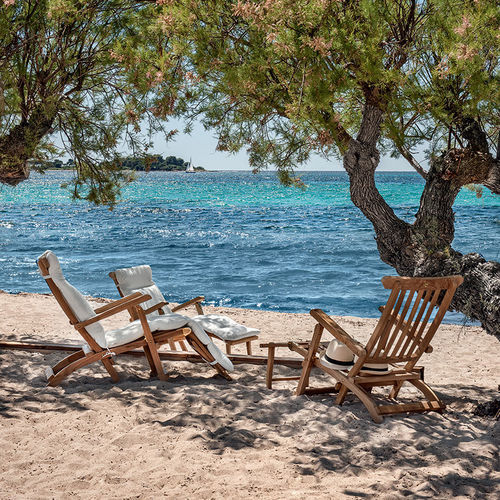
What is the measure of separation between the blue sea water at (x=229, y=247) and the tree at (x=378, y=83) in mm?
4147

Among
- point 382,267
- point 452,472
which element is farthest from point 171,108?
point 382,267

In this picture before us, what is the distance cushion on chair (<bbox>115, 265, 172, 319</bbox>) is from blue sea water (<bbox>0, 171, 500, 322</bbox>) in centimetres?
389

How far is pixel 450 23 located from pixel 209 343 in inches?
111

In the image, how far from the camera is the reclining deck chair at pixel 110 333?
14.3 feet

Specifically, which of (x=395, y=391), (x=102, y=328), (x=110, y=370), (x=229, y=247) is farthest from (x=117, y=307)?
(x=229, y=247)

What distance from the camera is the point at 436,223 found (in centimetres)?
464

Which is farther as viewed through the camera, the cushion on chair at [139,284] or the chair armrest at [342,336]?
the cushion on chair at [139,284]

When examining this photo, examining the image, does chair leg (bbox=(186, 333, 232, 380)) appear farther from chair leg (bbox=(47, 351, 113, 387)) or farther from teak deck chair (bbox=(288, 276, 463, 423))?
teak deck chair (bbox=(288, 276, 463, 423))

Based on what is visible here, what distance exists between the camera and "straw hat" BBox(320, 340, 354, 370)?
4.09 m

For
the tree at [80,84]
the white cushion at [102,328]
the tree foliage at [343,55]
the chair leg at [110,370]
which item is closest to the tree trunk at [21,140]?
the tree at [80,84]

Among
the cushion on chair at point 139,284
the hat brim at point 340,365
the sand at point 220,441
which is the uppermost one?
the cushion on chair at point 139,284

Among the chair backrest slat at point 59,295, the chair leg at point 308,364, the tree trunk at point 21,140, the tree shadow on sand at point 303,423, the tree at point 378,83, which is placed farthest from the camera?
the tree trunk at point 21,140

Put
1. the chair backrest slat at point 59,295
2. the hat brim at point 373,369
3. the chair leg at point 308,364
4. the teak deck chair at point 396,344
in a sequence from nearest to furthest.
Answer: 1. the teak deck chair at point 396,344
2. the hat brim at point 373,369
3. the chair leg at point 308,364
4. the chair backrest slat at point 59,295

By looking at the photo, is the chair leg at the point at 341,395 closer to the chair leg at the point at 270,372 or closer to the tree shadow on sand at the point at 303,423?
the tree shadow on sand at the point at 303,423
